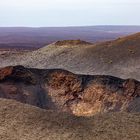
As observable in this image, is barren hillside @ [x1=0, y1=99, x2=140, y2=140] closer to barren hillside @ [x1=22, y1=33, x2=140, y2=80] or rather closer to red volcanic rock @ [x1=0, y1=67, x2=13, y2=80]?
red volcanic rock @ [x1=0, y1=67, x2=13, y2=80]

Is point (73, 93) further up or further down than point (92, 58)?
further down

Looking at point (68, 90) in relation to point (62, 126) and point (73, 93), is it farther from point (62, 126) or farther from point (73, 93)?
point (62, 126)

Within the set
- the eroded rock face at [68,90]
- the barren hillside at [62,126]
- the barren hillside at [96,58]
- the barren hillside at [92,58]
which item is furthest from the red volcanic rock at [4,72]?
the barren hillside at [62,126]

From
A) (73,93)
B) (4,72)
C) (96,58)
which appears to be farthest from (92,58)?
(4,72)

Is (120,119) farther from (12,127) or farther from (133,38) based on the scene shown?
(133,38)

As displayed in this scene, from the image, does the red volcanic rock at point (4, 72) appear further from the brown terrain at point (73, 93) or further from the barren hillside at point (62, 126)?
the barren hillside at point (62, 126)

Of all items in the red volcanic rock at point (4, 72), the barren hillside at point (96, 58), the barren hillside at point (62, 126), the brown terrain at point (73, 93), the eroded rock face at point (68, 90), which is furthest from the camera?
the barren hillside at point (96, 58)

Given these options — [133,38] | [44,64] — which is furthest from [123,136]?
[133,38]

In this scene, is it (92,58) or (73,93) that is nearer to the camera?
(73,93)

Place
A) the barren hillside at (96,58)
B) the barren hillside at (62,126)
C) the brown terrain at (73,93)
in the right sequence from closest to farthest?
the barren hillside at (62,126)
the brown terrain at (73,93)
the barren hillside at (96,58)
